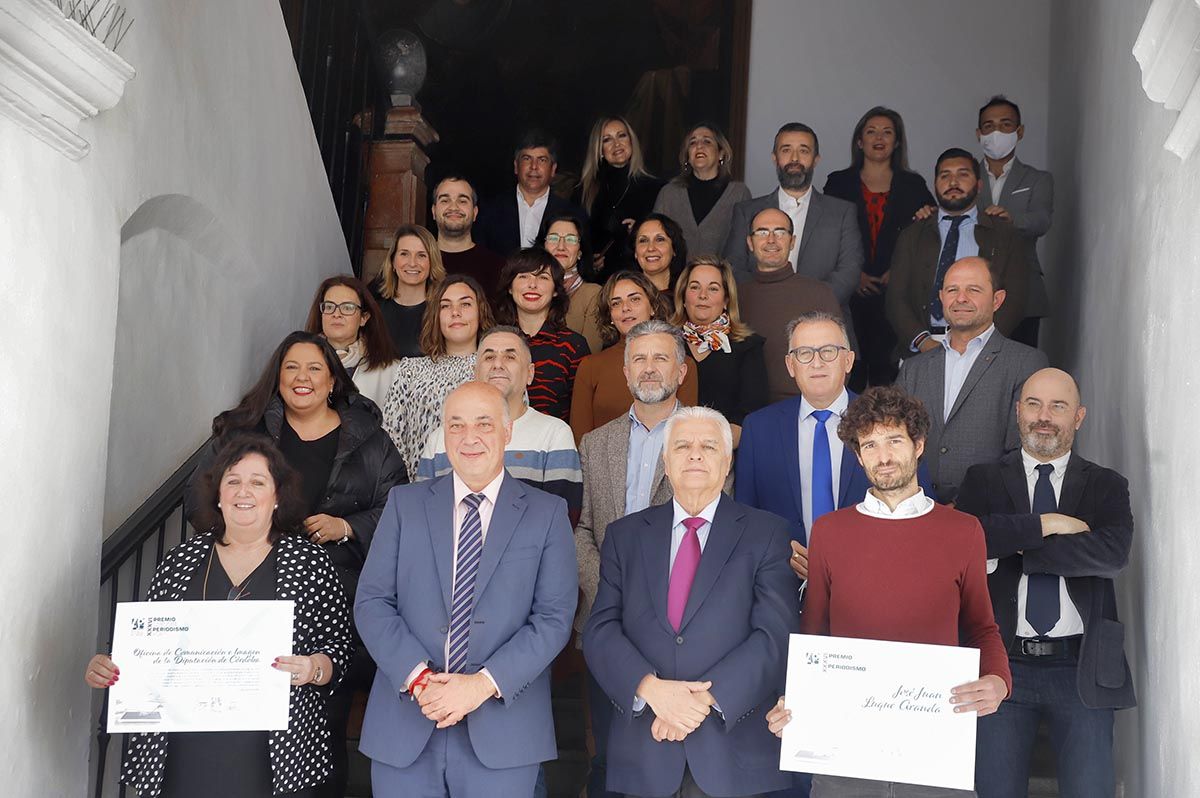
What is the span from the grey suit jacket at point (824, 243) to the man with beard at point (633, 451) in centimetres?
193

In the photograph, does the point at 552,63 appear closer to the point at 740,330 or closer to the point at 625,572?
the point at 740,330

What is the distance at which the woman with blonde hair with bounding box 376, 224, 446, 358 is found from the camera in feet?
19.3

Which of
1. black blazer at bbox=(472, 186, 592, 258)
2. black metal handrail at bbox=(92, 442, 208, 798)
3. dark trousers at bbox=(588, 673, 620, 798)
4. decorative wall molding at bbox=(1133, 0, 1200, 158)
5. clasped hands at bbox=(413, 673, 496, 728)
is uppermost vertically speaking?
Answer: black blazer at bbox=(472, 186, 592, 258)

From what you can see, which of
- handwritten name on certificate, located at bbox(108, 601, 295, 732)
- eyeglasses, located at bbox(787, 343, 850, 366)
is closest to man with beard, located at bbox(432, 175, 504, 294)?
eyeglasses, located at bbox(787, 343, 850, 366)

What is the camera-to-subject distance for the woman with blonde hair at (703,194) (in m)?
6.74

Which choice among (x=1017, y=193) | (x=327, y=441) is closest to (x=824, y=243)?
(x=1017, y=193)

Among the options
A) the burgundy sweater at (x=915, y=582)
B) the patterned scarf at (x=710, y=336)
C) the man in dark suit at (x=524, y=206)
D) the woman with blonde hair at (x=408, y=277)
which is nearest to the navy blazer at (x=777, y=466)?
the burgundy sweater at (x=915, y=582)

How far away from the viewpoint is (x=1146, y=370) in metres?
4.05

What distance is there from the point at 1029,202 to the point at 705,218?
1601 millimetres

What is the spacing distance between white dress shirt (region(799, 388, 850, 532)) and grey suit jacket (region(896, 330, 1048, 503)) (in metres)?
0.47

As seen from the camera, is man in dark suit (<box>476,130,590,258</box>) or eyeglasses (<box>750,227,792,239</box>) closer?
eyeglasses (<box>750,227,792,239</box>)

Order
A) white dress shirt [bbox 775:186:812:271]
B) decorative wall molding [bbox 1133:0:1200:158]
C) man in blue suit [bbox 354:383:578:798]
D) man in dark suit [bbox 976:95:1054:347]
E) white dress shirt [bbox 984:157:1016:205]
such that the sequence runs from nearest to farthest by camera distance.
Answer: decorative wall molding [bbox 1133:0:1200:158], man in blue suit [bbox 354:383:578:798], man in dark suit [bbox 976:95:1054:347], white dress shirt [bbox 775:186:812:271], white dress shirt [bbox 984:157:1016:205]

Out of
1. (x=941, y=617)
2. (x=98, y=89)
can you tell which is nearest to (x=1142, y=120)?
(x=941, y=617)

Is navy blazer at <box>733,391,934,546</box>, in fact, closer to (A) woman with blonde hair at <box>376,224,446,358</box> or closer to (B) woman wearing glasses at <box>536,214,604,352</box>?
(B) woman wearing glasses at <box>536,214,604,352</box>
